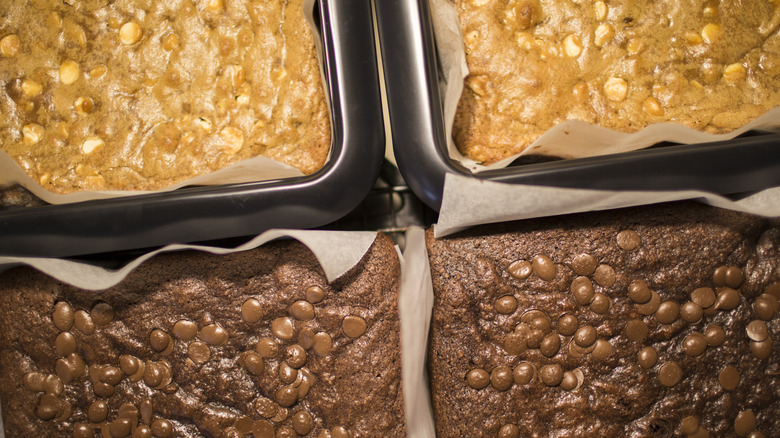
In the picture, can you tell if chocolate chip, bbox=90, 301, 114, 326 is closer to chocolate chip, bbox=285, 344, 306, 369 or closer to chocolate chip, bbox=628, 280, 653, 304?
chocolate chip, bbox=285, 344, 306, 369

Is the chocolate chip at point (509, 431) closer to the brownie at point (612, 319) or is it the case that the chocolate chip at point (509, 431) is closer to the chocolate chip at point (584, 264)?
the brownie at point (612, 319)

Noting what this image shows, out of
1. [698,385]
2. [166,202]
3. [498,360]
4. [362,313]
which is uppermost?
[166,202]

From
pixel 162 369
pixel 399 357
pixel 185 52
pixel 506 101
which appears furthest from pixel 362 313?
pixel 185 52

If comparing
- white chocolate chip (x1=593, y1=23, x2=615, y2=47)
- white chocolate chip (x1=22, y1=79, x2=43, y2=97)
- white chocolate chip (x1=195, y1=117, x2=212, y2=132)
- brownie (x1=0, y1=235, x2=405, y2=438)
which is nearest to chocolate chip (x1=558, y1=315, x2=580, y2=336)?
brownie (x1=0, y1=235, x2=405, y2=438)

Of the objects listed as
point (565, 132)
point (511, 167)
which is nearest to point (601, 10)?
point (565, 132)

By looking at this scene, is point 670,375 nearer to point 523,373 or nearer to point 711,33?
point 523,373

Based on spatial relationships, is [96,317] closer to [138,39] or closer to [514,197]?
[138,39]
